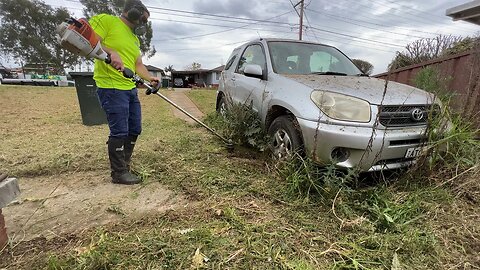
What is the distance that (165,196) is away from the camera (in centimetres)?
269

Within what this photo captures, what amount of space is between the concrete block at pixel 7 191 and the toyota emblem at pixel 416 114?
298cm

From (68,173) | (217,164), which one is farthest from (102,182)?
(217,164)

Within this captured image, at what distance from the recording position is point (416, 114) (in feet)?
8.52

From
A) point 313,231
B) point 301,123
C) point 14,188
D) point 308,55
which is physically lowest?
point 313,231

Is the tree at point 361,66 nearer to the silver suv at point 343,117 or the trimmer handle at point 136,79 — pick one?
the silver suv at point 343,117

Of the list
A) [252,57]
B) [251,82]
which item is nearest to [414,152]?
[251,82]

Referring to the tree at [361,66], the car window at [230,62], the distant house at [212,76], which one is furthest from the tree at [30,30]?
the car window at [230,62]

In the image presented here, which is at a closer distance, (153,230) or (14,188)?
(14,188)

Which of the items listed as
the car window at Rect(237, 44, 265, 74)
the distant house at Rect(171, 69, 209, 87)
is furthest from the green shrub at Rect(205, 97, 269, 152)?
the distant house at Rect(171, 69, 209, 87)

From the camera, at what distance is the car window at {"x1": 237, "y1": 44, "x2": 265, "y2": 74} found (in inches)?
150

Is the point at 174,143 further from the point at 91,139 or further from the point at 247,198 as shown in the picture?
the point at 247,198

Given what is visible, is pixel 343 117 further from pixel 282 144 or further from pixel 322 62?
pixel 322 62

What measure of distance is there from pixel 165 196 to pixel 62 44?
162cm

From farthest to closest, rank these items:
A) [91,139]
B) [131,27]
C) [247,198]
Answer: [91,139] → [131,27] → [247,198]
